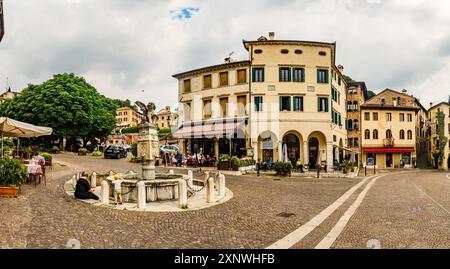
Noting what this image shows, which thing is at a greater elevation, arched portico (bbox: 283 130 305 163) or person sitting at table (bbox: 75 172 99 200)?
arched portico (bbox: 283 130 305 163)

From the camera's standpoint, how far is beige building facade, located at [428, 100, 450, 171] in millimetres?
44656

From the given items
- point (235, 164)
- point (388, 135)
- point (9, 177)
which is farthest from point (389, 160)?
point (9, 177)

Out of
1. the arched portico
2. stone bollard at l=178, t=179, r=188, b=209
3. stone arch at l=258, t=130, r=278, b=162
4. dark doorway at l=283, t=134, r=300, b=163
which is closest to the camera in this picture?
stone bollard at l=178, t=179, r=188, b=209

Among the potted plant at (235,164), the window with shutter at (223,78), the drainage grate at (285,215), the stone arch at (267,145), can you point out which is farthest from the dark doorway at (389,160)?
the drainage grate at (285,215)

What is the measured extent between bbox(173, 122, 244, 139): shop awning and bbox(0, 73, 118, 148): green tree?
1630 centimetres

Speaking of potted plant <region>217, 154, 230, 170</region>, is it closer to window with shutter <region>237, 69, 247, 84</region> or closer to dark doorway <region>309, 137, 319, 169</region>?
window with shutter <region>237, 69, 247, 84</region>

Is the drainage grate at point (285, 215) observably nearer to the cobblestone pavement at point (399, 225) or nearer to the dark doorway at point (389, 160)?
the cobblestone pavement at point (399, 225)

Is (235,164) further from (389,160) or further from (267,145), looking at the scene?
(389,160)

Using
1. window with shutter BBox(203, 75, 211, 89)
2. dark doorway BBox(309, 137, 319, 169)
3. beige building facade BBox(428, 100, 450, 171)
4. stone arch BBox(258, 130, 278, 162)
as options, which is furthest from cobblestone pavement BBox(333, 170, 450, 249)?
beige building facade BBox(428, 100, 450, 171)

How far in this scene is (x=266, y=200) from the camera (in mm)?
11508

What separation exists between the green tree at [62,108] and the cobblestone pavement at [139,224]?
2945 centimetres

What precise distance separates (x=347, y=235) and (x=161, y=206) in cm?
597

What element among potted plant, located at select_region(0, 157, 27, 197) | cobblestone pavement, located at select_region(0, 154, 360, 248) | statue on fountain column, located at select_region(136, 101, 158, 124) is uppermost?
statue on fountain column, located at select_region(136, 101, 158, 124)
